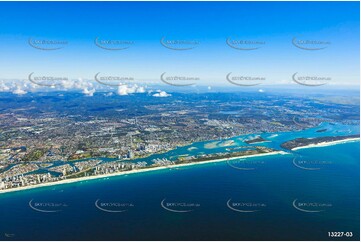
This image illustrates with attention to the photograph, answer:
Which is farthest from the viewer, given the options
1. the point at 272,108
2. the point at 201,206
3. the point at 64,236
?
the point at 272,108

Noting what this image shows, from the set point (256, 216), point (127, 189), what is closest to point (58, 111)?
point (127, 189)

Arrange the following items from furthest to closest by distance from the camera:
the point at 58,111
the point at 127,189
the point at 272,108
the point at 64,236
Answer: the point at 272,108 → the point at 58,111 → the point at 127,189 → the point at 64,236

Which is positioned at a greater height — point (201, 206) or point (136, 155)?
point (136, 155)

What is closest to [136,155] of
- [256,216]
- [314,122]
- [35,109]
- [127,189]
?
[127,189]

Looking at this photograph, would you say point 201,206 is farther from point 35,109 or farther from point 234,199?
point 35,109

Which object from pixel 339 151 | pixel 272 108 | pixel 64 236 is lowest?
pixel 64 236

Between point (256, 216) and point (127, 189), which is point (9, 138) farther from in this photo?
point (256, 216)

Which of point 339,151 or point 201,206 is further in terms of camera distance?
point 339,151
